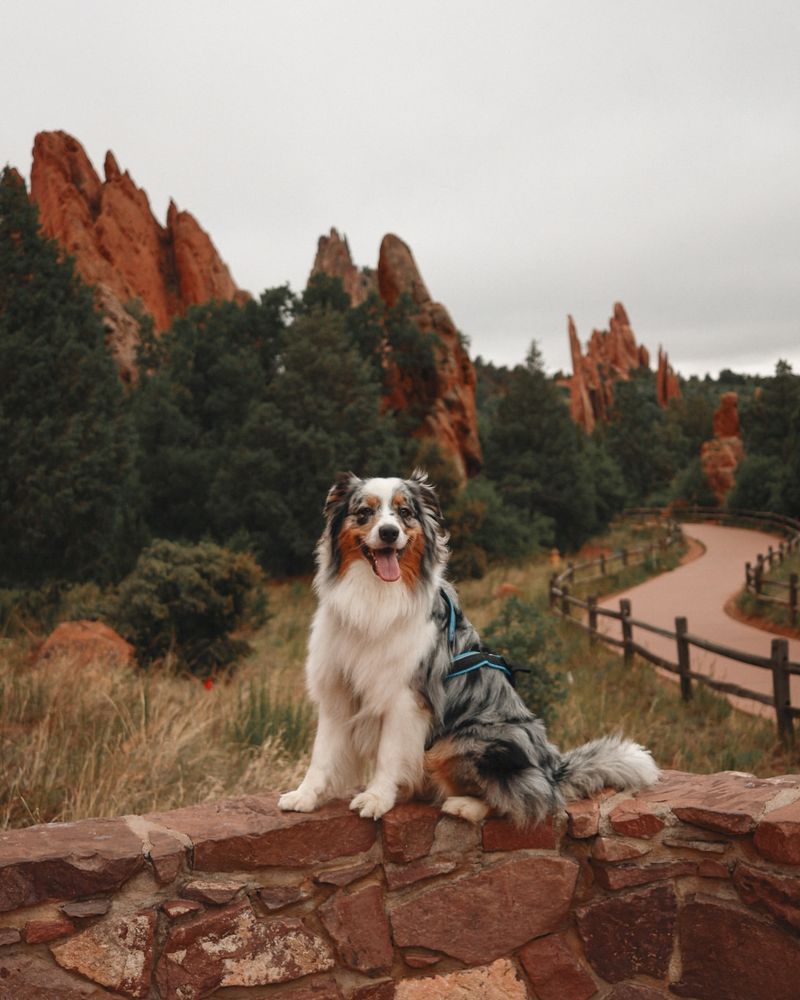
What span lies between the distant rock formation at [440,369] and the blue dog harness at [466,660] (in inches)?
912

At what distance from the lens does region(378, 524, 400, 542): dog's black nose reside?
9.34 feet

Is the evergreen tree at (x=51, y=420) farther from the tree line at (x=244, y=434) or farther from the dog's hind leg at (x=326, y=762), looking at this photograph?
the dog's hind leg at (x=326, y=762)

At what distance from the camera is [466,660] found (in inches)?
120

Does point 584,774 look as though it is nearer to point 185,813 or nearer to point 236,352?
point 185,813

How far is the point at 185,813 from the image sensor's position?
3082 millimetres

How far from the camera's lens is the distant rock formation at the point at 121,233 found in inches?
1793

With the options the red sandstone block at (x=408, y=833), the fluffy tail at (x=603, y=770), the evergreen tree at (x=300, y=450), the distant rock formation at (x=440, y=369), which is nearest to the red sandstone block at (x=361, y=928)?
the red sandstone block at (x=408, y=833)

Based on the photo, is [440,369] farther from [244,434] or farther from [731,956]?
[731,956]

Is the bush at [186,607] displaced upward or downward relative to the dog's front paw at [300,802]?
downward

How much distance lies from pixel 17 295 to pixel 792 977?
1467 centimetres

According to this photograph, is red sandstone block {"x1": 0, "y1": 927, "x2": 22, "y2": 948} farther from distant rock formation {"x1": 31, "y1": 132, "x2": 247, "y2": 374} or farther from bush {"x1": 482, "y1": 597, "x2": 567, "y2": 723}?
distant rock formation {"x1": 31, "y1": 132, "x2": 247, "y2": 374}

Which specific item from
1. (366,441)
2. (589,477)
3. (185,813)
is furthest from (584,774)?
(589,477)

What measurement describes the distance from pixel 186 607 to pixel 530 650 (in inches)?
179

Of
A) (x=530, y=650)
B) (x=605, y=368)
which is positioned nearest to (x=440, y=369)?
(x=530, y=650)
